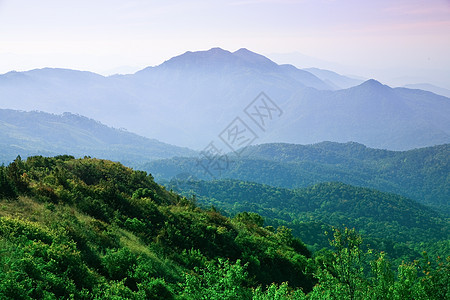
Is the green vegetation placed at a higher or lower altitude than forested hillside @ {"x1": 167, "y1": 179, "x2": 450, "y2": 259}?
higher

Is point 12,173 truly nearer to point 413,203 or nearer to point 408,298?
point 408,298

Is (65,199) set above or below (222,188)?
above

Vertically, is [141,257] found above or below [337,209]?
above

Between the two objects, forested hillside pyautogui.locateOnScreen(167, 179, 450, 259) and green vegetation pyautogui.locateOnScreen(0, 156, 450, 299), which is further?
forested hillside pyautogui.locateOnScreen(167, 179, 450, 259)

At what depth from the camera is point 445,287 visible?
18609 mm

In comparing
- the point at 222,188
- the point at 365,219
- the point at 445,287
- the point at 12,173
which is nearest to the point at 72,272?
the point at 12,173

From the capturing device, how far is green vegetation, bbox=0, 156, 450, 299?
1559 centimetres

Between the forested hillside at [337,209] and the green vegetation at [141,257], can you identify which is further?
the forested hillside at [337,209]

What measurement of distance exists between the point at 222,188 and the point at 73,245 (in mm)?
163864

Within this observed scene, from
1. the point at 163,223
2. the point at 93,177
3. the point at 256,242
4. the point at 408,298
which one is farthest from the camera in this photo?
the point at 93,177

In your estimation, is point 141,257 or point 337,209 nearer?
point 141,257

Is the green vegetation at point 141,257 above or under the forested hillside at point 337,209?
above

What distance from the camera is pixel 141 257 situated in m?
20.2

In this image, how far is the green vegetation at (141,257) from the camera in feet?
51.1
